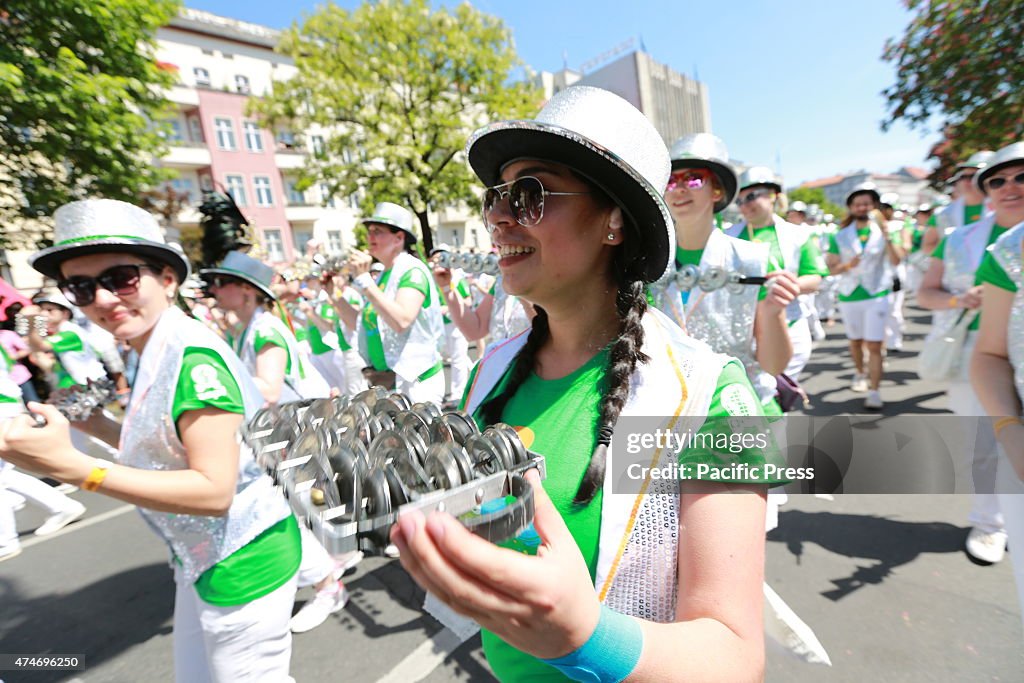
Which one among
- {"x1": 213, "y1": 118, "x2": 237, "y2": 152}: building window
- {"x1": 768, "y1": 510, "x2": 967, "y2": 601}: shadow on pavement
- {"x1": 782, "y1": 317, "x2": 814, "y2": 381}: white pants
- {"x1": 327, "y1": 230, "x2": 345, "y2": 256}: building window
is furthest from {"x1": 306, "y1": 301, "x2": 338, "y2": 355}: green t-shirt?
{"x1": 327, "y1": 230, "x2": 345, "y2": 256}: building window

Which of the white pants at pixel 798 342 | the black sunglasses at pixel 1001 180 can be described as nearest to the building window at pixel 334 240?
the white pants at pixel 798 342

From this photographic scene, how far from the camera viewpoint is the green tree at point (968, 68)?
10.1 metres

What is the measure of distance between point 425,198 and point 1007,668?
19.7m

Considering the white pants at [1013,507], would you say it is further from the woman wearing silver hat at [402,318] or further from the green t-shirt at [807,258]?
the woman wearing silver hat at [402,318]

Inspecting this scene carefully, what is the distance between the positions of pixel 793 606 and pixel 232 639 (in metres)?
3.15

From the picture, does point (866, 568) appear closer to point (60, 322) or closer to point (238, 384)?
point (238, 384)

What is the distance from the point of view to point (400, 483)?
2.37 feet

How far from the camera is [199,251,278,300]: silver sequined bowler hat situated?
3709 millimetres

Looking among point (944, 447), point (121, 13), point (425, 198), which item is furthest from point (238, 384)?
point (425, 198)

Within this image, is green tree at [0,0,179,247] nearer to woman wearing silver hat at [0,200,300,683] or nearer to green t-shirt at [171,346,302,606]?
woman wearing silver hat at [0,200,300,683]

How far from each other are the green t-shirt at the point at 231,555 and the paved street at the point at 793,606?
1.36m

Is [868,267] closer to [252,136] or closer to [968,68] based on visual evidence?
[968,68]

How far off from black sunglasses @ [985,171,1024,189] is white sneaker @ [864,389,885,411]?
12.7 feet

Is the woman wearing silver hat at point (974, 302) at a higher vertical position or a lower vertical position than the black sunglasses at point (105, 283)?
lower
